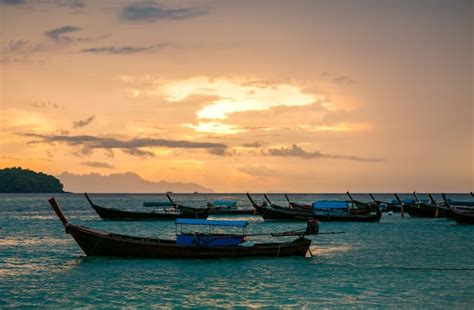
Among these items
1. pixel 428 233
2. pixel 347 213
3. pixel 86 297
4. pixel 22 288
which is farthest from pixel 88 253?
pixel 347 213

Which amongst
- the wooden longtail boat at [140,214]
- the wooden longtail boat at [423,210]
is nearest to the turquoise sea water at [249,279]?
the wooden longtail boat at [140,214]

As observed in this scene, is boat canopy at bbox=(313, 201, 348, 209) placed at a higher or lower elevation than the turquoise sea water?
higher

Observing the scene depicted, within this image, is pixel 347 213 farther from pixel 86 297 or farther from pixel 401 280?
pixel 86 297

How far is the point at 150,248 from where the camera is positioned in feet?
99.3

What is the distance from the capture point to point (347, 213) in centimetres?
6619

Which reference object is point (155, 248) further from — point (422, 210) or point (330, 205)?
point (422, 210)

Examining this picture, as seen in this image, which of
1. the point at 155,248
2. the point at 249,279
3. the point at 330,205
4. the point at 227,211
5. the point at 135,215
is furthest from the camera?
the point at 227,211

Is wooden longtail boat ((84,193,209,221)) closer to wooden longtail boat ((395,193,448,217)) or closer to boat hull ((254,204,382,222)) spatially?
boat hull ((254,204,382,222))

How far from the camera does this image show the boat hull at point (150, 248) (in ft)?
99.0

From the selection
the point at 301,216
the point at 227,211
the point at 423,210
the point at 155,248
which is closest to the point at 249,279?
the point at 155,248

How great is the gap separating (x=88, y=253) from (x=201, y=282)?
8.88 m

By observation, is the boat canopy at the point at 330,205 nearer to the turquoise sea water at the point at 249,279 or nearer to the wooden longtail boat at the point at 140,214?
the wooden longtail boat at the point at 140,214

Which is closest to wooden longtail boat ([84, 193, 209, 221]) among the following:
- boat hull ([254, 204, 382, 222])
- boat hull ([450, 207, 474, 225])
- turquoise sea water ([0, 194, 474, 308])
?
boat hull ([254, 204, 382, 222])

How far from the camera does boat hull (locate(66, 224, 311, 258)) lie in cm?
3019
